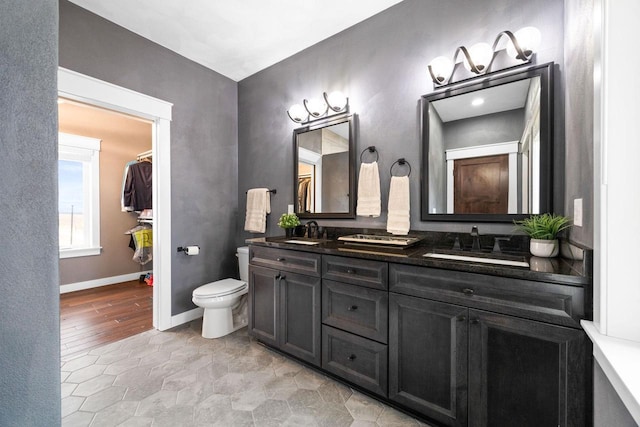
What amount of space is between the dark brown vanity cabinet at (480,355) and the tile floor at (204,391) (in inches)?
12.0

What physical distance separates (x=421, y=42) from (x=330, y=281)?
1827 mm

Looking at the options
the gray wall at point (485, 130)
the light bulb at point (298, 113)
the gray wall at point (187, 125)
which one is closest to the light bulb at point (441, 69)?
the gray wall at point (485, 130)

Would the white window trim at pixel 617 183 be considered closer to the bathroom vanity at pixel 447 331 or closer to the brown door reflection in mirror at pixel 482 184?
the bathroom vanity at pixel 447 331

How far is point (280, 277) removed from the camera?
6.74 feet

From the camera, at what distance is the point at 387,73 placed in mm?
2133

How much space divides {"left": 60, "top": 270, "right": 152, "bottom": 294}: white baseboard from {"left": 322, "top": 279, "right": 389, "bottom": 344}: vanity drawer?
3739 millimetres

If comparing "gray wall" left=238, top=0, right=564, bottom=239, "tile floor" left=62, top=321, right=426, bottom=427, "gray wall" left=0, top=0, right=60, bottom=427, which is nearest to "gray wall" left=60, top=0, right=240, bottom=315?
"gray wall" left=238, top=0, right=564, bottom=239

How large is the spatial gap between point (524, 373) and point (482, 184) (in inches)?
41.5

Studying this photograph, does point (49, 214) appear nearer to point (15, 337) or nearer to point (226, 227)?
point (15, 337)

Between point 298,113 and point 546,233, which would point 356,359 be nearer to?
point 546,233

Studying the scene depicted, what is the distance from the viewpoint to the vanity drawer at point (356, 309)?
1.54 m

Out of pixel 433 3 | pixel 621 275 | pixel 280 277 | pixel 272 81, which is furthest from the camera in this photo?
pixel 272 81

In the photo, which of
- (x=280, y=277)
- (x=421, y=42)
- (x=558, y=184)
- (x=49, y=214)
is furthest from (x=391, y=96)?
(x=49, y=214)

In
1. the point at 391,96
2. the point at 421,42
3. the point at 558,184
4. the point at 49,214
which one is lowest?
the point at 49,214
